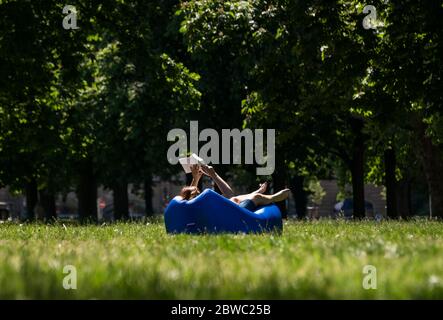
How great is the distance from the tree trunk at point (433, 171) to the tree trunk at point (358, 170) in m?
5.14

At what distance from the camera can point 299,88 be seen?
955 inches

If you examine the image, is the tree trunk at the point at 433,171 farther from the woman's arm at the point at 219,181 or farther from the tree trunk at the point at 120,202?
the tree trunk at the point at 120,202

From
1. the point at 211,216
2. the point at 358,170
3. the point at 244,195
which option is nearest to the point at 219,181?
the point at 244,195

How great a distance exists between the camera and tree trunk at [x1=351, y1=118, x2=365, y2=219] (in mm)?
31719

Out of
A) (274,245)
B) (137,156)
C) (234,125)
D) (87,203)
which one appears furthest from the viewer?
(87,203)

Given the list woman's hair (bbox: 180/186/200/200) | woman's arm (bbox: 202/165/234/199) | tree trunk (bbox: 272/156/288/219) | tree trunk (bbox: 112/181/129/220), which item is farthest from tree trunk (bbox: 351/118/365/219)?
woman's hair (bbox: 180/186/200/200)

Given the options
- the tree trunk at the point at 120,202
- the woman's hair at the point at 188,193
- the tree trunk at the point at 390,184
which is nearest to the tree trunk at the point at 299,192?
the tree trunk at the point at 120,202

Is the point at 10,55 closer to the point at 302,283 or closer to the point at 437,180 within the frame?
the point at 437,180

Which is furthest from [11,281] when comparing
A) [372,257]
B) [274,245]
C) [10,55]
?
[10,55]

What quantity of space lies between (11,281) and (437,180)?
21.4 m

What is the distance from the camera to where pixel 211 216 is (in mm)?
12258

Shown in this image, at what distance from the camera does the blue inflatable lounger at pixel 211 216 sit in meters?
12.2

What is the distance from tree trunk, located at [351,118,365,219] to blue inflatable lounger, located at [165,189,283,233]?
19431 millimetres

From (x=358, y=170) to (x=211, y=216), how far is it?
819 inches
